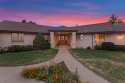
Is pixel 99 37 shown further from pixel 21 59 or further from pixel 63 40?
pixel 21 59

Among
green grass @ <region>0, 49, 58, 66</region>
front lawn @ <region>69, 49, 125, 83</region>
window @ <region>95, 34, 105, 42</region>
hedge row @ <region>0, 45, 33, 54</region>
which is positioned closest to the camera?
front lawn @ <region>69, 49, 125, 83</region>

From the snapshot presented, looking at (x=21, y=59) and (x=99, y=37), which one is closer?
(x=21, y=59)

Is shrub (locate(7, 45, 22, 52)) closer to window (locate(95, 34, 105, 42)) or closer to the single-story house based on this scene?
the single-story house

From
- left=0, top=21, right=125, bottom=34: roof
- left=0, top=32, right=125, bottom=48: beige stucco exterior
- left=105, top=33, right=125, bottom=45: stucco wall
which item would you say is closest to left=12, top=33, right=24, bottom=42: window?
left=0, top=32, right=125, bottom=48: beige stucco exterior

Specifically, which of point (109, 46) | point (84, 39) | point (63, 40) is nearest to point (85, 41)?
point (84, 39)

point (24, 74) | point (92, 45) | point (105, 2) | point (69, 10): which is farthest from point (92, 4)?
point (24, 74)

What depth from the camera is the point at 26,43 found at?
12227 millimetres

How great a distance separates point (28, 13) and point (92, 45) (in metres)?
13.9

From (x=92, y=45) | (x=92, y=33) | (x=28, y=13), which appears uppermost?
(x=28, y=13)

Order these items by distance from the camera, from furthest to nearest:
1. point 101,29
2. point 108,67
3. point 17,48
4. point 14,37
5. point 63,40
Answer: point 63,40
point 101,29
point 14,37
point 17,48
point 108,67

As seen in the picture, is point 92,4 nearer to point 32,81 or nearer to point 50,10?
point 50,10

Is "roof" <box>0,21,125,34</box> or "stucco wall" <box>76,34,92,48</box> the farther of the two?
"stucco wall" <box>76,34,92,48</box>

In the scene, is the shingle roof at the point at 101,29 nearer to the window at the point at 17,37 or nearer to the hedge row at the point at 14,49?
the hedge row at the point at 14,49

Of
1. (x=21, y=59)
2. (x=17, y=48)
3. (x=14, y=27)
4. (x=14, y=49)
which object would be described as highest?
(x=14, y=27)
